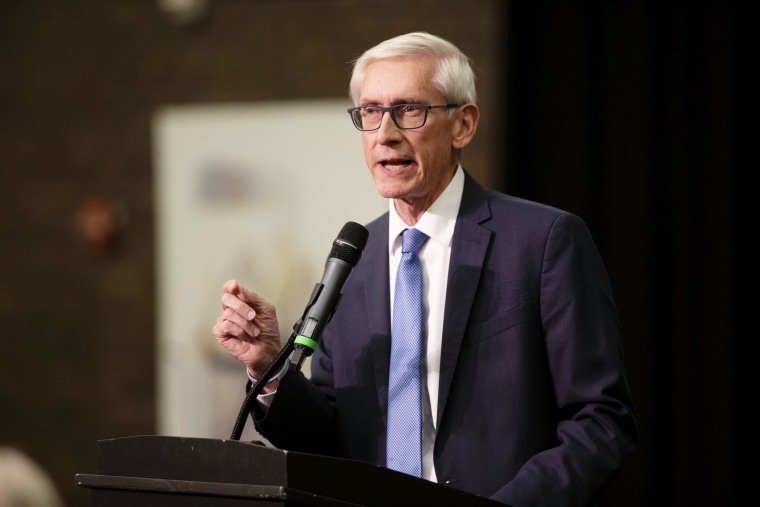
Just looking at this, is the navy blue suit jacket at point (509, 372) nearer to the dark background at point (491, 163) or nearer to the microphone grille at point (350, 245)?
the microphone grille at point (350, 245)

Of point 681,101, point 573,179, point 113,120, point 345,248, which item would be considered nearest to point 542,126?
point 573,179

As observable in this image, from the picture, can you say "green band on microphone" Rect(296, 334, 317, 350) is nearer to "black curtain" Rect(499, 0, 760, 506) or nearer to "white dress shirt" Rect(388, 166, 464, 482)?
"white dress shirt" Rect(388, 166, 464, 482)

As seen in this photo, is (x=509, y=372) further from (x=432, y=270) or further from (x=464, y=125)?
(x=464, y=125)

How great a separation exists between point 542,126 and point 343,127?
0.99m

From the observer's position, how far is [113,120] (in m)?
5.53

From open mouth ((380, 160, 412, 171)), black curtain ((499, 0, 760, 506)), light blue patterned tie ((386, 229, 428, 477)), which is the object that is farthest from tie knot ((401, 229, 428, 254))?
black curtain ((499, 0, 760, 506))

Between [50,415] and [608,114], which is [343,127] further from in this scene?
[50,415]

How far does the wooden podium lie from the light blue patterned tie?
0.39 metres

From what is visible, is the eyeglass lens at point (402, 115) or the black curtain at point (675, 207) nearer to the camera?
the eyeglass lens at point (402, 115)

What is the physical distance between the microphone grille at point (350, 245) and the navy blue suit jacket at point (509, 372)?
0.25 metres

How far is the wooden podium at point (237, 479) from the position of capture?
138 cm

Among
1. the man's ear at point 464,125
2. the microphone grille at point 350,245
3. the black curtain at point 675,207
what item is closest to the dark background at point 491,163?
the black curtain at point 675,207

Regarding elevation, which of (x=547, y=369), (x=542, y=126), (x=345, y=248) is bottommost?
(x=547, y=369)

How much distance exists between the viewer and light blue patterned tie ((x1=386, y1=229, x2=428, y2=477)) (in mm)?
1945
